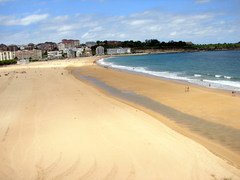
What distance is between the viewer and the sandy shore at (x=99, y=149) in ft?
29.6

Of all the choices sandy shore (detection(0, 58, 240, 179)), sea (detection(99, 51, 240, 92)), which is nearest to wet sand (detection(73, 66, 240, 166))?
sandy shore (detection(0, 58, 240, 179))

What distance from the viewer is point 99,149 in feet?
36.1

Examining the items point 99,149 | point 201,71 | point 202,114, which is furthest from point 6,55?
point 99,149

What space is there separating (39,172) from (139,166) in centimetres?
250

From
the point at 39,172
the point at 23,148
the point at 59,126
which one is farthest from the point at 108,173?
the point at 59,126

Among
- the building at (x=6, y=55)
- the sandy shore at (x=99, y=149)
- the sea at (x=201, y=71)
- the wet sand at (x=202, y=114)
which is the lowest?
the building at (x=6, y=55)

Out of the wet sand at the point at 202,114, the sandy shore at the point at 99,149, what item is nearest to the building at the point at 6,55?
the wet sand at the point at 202,114

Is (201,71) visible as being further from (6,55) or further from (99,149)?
(6,55)

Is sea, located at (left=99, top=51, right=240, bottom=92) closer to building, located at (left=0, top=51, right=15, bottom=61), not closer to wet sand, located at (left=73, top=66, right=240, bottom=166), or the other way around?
wet sand, located at (left=73, top=66, right=240, bottom=166)

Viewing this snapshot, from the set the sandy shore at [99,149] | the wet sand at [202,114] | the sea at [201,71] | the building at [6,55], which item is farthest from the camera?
the building at [6,55]

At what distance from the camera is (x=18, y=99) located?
2341 centimetres

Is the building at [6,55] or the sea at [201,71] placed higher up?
the sea at [201,71]

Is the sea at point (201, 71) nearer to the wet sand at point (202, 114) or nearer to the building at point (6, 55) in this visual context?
the wet sand at point (202, 114)

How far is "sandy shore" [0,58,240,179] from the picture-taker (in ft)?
29.6
